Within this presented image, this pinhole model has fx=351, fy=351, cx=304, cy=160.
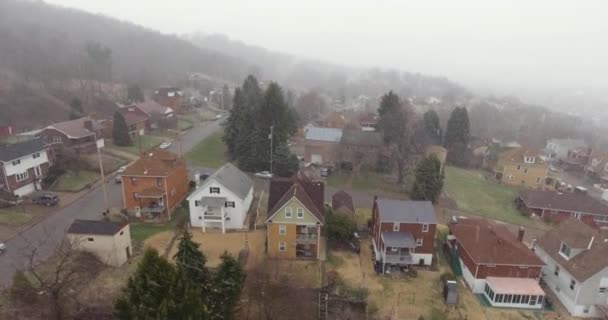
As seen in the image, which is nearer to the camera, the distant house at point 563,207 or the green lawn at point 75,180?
the green lawn at point 75,180

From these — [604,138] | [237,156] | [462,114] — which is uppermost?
[462,114]

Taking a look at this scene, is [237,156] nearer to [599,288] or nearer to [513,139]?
[599,288]

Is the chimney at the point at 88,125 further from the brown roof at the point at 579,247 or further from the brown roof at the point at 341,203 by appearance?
the brown roof at the point at 579,247

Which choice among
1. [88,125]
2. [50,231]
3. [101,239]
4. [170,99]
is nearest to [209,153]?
[88,125]

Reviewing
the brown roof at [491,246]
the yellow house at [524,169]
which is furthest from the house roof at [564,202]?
the brown roof at [491,246]

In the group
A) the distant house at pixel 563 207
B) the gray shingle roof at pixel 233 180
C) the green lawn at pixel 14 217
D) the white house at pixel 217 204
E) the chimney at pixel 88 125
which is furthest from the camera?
the chimney at pixel 88 125

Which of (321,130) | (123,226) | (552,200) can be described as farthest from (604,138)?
(123,226)

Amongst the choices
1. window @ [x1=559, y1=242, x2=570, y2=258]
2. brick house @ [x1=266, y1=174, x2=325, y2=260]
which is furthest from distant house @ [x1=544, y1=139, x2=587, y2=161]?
brick house @ [x1=266, y1=174, x2=325, y2=260]
